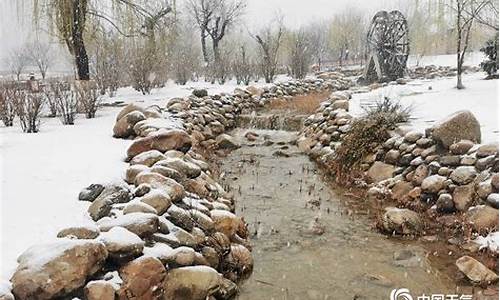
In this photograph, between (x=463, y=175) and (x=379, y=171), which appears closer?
(x=463, y=175)

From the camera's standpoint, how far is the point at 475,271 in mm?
4020

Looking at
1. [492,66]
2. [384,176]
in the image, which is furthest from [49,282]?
[492,66]

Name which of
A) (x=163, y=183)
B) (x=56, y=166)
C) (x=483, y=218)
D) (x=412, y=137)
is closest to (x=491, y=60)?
(x=412, y=137)

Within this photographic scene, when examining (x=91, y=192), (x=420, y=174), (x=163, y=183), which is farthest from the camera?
(x=420, y=174)

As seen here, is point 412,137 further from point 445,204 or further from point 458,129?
point 445,204

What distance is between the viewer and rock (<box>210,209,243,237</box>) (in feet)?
14.9

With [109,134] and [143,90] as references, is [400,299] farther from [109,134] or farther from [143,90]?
[143,90]

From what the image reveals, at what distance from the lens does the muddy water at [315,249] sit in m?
3.94

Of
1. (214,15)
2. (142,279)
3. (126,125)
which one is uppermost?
(214,15)

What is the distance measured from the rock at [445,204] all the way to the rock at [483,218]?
33 cm

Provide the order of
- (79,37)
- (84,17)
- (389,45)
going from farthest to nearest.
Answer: (389,45), (79,37), (84,17)

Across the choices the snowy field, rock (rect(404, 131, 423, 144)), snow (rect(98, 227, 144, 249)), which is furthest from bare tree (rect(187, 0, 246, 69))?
snow (rect(98, 227, 144, 249))

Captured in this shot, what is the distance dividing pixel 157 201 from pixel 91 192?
68 cm

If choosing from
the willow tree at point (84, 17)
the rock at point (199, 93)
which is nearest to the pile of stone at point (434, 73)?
the rock at point (199, 93)
